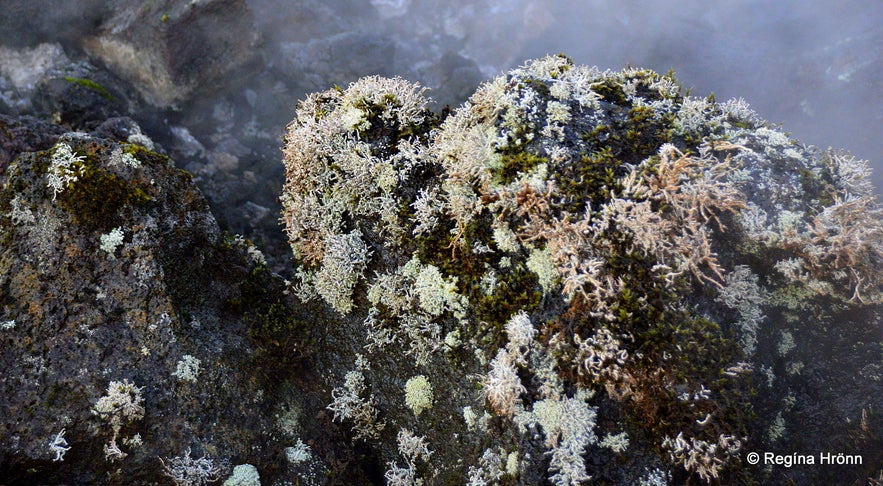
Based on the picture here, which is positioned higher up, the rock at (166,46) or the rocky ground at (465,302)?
the rock at (166,46)

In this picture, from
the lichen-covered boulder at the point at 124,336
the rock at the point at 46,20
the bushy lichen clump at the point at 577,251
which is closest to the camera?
the bushy lichen clump at the point at 577,251

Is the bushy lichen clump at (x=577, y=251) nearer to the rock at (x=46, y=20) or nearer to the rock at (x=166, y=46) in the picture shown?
the rock at (x=166, y=46)

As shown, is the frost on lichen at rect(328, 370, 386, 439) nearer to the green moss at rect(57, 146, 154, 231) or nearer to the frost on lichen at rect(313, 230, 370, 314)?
the frost on lichen at rect(313, 230, 370, 314)

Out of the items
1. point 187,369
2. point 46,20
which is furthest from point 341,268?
point 46,20

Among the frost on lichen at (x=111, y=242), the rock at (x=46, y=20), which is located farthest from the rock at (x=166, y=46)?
the frost on lichen at (x=111, y=242)

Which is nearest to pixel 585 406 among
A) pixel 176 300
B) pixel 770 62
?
pixel 176 300

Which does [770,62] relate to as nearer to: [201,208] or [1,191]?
[201,208]
